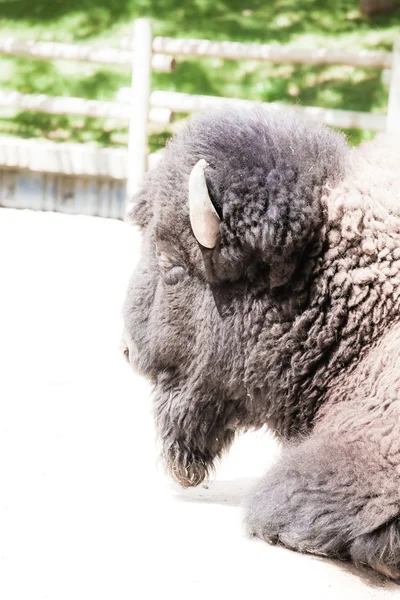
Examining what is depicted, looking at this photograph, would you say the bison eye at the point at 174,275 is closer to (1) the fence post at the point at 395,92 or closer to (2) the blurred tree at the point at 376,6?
(1) the fence post at the point at 395,92

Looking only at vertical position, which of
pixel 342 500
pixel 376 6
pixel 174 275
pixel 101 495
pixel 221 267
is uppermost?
pixel 376 6

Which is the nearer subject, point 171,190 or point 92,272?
point 171,190

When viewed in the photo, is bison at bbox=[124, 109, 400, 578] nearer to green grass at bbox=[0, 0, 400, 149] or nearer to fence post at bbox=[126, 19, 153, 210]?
fence post at bbox=[126, 19, 153, 210]

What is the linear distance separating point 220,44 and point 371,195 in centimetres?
685

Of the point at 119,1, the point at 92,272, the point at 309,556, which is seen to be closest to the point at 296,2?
the point at 119,1

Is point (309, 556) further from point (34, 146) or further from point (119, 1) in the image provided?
point (119, 1)

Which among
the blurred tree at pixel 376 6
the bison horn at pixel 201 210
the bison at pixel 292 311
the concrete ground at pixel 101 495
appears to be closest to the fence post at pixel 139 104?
the concrete ground at pixel 101 495

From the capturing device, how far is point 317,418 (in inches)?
125

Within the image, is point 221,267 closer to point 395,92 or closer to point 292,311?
point 292,311

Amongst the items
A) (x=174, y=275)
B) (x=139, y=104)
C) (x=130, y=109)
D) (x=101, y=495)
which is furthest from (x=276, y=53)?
(x=101, y=495)

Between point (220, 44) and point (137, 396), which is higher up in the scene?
point (220, 44)

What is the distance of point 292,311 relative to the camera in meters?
3.17

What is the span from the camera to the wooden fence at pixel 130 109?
9.37 m

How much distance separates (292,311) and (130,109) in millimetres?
7110
